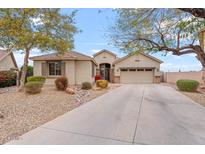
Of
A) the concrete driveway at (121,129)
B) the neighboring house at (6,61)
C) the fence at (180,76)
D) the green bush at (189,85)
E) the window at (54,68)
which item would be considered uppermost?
the neighboring house at (6,61)

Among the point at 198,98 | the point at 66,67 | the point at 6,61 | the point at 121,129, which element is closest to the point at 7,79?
the point at 66,67

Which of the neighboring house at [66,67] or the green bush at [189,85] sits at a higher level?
the neighboring house at [66,67]

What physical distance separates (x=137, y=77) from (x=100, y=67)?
23.2 feet

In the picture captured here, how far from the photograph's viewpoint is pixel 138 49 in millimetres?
13141

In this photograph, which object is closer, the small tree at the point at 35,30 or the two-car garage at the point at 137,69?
the small tree at the point at 35,30

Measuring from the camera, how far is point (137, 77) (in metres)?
28.3

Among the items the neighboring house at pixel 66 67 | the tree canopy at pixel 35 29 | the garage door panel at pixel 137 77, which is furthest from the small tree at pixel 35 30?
the garage door panel at pixel 137 77

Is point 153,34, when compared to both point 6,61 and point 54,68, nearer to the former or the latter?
point 54,68

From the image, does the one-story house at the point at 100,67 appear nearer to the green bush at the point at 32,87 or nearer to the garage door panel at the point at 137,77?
the garage door panel at the point at 137,77

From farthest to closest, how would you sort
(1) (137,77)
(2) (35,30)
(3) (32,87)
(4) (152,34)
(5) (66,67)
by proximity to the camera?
(1) (137,77), (5) (66,67), (4) (152,34), (2) (35,30), (3) (32,87)

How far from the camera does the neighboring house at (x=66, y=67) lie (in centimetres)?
2009

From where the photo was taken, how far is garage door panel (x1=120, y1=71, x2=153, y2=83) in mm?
28188

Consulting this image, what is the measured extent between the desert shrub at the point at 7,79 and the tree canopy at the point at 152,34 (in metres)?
10.5
